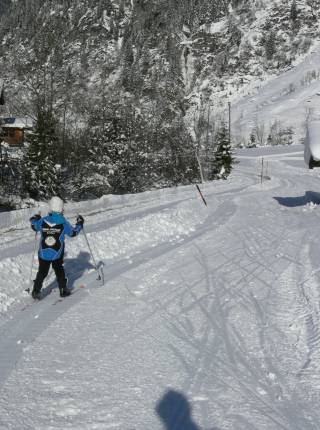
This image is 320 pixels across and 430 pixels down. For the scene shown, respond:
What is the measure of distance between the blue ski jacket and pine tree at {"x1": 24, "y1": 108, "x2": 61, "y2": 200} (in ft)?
93.4

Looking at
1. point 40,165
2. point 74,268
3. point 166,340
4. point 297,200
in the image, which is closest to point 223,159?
point 40,165

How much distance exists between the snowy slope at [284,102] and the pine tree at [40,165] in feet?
333

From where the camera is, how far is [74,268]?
1090 cm

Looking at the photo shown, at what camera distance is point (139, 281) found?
9.52 m

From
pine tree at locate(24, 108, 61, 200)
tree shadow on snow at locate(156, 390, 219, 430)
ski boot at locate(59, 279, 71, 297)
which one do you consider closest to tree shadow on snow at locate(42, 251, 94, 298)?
ski boot at locate(59, 279, 71, 297)

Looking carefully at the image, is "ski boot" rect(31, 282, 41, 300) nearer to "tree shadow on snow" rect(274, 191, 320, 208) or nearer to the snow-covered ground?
the snow-covered ground

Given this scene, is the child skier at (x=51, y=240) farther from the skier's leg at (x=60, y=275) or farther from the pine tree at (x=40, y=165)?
the pine tree at (x=40, y=165)

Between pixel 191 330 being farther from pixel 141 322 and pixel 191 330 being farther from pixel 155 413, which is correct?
pixel 155 413

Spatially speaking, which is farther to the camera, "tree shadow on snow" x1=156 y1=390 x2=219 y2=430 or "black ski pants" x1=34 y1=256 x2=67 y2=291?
"black ski pants" x1=34 y1=256 x2=67 y2=291

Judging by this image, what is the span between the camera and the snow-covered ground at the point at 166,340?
4.55 meters

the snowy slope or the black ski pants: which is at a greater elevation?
the snowy slope

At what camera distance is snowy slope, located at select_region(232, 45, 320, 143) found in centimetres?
14550

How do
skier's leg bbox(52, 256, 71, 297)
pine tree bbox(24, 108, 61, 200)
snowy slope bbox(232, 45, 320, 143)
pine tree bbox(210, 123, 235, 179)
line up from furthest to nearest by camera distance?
snowy slope bbox(232, 45, 320, 143)
pine tree bbox(210, 123, 235, 179)
pine tree bbox(24, 108, 61, 200)
skier's leg bbox(52, 256, 71, 297)

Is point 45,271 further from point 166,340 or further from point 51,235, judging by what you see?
point 166,340
